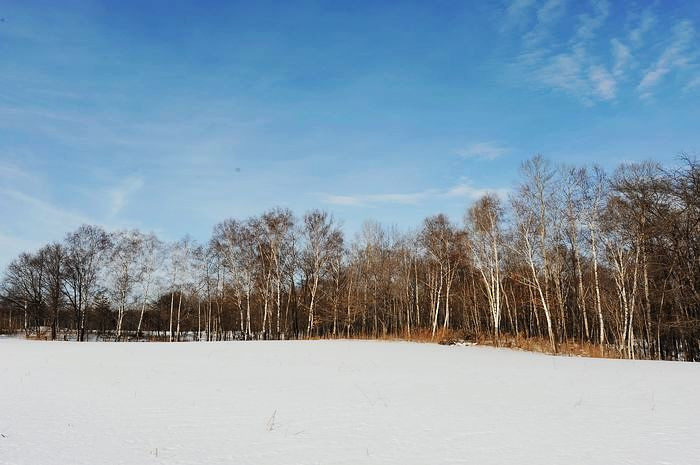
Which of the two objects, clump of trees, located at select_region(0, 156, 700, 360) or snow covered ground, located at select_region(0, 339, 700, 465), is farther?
clump of trees, located at select_region(0, 156, 700, 360)

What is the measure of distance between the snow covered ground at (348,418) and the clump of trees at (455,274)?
1363 centimetres

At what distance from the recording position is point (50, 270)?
48.9m

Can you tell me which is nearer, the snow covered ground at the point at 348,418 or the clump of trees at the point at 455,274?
the snow covered ground at the point at 348,418

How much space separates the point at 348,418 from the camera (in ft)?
20.7

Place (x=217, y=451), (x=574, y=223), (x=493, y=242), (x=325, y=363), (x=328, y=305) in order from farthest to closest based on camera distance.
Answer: (x=328, y=305) → (x=493, y=242) → (x=574, y=223) → (x=325, y=363) → (x=217, y=451)

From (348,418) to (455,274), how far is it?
3950cm

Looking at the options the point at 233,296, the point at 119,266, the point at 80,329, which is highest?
the point at 119,266

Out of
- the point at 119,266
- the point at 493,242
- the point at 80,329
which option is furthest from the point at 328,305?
the point at 80,329

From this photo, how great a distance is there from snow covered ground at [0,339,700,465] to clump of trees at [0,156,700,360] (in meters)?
13.6

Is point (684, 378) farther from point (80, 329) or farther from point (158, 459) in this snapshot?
point (80, 329)

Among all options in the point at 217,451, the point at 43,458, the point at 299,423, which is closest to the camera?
the point at 43,458

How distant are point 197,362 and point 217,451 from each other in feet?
37.2

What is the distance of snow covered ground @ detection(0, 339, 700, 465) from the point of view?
4480mm

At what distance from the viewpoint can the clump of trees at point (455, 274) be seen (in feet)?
75.3
